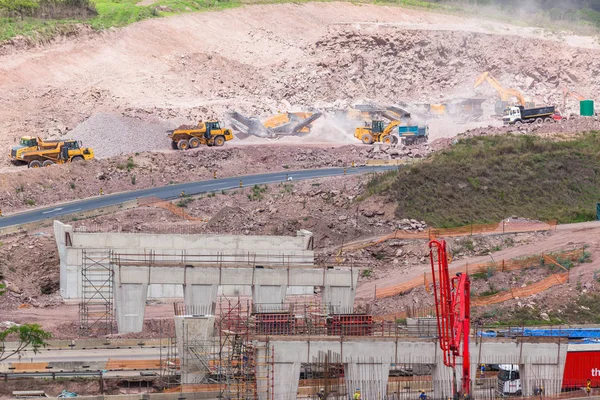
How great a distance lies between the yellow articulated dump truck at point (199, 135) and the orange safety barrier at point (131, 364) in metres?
40.2

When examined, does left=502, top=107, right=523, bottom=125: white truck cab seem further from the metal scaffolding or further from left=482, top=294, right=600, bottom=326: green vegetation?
the metal scaffolding

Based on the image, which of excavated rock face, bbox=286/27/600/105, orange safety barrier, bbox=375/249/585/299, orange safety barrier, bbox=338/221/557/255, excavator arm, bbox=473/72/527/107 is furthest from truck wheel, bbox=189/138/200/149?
orange safety barrier, bbox=375/249/585/299

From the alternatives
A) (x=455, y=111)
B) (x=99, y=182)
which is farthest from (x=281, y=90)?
(x=99, y=182)

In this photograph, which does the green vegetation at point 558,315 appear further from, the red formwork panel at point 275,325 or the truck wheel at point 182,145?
the truck wheel at point 182,145

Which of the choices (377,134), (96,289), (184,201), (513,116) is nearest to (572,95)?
(513,116)

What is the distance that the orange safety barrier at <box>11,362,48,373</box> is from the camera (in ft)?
140

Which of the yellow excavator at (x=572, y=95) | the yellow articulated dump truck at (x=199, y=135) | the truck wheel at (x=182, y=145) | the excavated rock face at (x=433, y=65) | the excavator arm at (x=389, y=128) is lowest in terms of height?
the truck wheel at (x=182, y=145)

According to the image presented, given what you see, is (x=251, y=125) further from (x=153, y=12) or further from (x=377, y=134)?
(x=153, y=12)

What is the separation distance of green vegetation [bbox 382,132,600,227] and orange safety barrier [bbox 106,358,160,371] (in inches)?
902

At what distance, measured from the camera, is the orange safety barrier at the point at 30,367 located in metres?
42.6

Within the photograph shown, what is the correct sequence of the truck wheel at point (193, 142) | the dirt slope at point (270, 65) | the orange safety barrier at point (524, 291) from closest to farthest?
the orange safety barrier at point (524, 291) → the truck wheel at point (193, 142) → the dirt slope at point (270, 65)

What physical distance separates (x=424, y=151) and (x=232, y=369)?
159ft

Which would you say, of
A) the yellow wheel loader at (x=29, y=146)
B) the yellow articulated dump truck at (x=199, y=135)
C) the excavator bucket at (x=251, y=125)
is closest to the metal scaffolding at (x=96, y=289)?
the yellow wheel loader at (x=29, y=146)

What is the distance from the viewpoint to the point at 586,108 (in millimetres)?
99625
